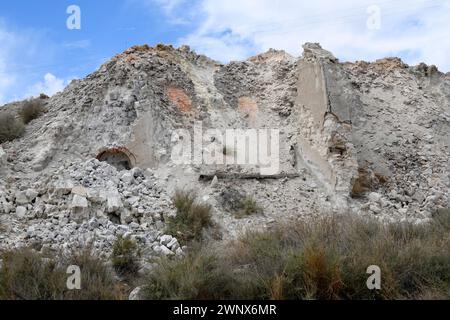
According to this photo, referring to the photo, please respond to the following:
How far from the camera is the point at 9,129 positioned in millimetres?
12195

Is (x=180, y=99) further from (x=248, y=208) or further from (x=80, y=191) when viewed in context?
(x=80, y=191)

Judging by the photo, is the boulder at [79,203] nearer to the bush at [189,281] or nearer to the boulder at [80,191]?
the boulder at [80,191]

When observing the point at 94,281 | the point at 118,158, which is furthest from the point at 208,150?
the point at 94,281

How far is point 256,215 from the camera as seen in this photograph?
1018 cm

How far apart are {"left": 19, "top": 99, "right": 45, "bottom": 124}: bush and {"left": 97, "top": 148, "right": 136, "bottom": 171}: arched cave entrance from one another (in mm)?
3070

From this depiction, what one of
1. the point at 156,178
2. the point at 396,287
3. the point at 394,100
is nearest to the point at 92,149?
the point at 156,178

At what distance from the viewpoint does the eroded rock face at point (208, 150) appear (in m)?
9.25

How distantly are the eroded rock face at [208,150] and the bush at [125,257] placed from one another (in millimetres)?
246

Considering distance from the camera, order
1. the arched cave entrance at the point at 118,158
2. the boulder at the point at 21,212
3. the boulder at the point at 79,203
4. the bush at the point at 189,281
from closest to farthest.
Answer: the bush at the point at 189,281
the boulder at the point at 79,203
the boulder at the point at 21,212
the arched cave entrance at the point at 118,158

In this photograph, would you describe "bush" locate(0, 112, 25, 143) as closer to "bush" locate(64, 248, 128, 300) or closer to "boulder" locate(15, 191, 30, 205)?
"boulder" locate(15, 191, 30, 205)

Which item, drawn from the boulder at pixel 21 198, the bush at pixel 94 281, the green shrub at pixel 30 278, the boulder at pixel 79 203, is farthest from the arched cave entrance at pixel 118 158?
the green shrub at pixel 30 278

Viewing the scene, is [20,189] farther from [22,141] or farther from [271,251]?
[271,251]

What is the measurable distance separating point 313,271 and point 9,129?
9281mm

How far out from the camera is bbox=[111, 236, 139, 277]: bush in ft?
23.3
